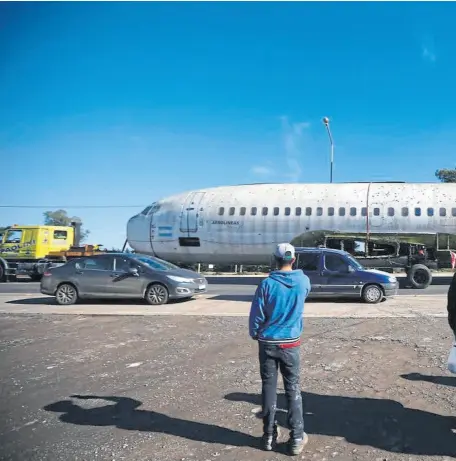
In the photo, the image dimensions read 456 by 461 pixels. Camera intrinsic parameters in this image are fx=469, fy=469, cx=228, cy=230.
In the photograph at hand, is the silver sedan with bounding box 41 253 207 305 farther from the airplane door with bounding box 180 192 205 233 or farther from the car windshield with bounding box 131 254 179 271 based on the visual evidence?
the airplane door with bounding box 180 192 205 233

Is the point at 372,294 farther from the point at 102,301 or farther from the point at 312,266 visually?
the point at 102,301

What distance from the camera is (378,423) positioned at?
432cm

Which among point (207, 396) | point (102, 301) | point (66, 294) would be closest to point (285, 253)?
point (207, 396)

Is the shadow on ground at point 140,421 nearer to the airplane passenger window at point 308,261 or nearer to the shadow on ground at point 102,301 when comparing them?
the shadow on ground at point 102,301

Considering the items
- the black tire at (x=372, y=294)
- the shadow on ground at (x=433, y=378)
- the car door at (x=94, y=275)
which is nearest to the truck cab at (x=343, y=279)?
the black tire at (x=372, y=294)

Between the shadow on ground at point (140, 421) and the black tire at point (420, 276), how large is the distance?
1428cm

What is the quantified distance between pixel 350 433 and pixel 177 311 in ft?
25.6

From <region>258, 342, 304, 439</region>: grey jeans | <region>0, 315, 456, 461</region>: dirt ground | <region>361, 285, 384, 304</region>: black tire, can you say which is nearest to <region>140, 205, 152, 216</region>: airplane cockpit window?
<region>361, 285, 384, 304</region>: black tire

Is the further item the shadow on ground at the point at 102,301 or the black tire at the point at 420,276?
the black tire at the point at 420,276

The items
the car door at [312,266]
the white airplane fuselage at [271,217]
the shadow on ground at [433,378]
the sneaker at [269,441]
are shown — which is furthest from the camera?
the white airplane fuselage at [271,217]

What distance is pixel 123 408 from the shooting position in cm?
482

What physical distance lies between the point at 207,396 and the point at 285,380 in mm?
1534

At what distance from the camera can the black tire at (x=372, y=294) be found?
1302 centimetres

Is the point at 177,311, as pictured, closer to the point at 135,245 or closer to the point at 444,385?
the point at 444,385
